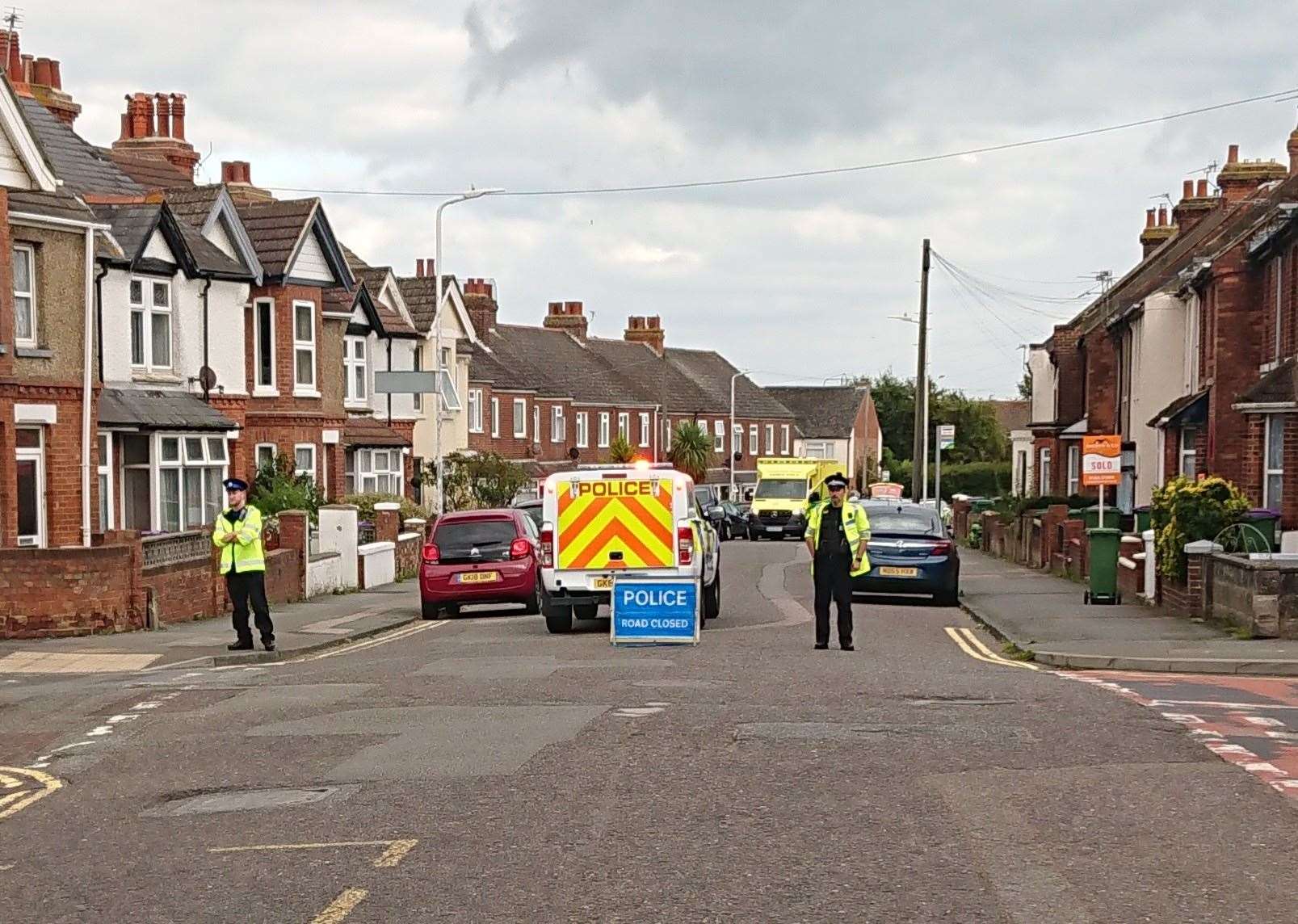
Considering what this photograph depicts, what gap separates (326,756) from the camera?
426 inches

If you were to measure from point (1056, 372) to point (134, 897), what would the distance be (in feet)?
165

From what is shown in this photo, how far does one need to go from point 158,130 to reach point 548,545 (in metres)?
28.3

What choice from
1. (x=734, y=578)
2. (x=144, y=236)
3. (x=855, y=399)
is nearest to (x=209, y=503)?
(x=144, y=236)

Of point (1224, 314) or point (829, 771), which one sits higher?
point (1224, 314)

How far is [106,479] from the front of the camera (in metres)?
29.6

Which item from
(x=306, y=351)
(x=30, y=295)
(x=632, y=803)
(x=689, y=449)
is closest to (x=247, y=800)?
(x=632, y=803)

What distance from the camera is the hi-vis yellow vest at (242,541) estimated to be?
18031mm

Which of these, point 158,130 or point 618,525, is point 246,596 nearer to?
point 618,525

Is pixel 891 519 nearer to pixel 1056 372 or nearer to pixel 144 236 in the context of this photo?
pixel 144 236

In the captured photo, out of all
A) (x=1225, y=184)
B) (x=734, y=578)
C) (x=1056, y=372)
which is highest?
(x=1225, y=184)

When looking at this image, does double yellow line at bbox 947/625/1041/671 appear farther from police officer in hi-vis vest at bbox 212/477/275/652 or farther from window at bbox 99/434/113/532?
window at bbox 99/434/113/532

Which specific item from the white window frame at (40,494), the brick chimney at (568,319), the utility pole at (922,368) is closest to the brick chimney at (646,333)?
the brick chimney at (568,319)

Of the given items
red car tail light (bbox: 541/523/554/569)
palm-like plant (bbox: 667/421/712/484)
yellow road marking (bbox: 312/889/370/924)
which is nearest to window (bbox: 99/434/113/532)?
red car tail light (bbox: 541/523/554/569)

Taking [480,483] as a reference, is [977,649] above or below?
below
